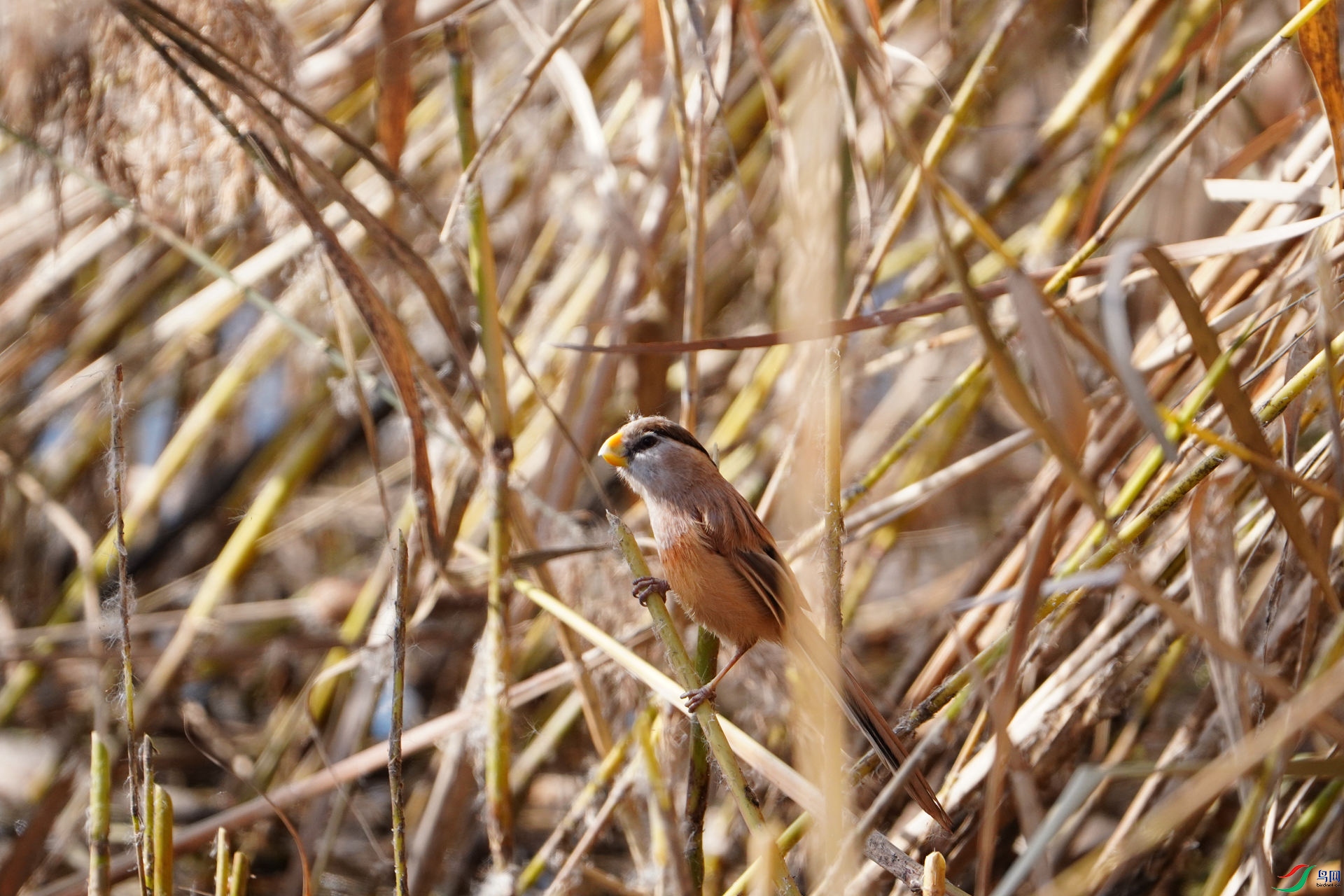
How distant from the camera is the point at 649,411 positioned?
9.74 ft

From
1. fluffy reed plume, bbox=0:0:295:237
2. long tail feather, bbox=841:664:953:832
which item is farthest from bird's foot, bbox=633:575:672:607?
fluffy reed plume, bbox=0:0:295:237

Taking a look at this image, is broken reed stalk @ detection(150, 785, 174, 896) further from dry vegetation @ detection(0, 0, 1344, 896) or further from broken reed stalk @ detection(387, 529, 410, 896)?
broken reed stalk @ detection(387, 529, 410, 896)

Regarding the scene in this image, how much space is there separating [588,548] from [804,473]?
1.95 ft

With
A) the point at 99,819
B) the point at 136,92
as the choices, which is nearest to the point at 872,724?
the point at 99,819

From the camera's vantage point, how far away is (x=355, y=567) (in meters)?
3.58

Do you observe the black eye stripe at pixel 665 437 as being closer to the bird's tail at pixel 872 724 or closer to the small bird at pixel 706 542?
the small bird at pixel 706 542

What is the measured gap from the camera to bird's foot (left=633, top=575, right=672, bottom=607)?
5.75 ft

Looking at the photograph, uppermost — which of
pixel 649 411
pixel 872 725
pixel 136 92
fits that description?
pixel 136 92

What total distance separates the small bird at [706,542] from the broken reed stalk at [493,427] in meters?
0.26

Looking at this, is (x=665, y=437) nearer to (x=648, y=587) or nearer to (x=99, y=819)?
(x=648, y=587)

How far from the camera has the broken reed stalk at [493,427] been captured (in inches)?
67.9

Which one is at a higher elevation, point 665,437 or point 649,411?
point 649,411

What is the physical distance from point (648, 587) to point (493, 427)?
399mm

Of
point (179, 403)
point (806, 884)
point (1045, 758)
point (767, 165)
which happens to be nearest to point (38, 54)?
point (179, 403)
